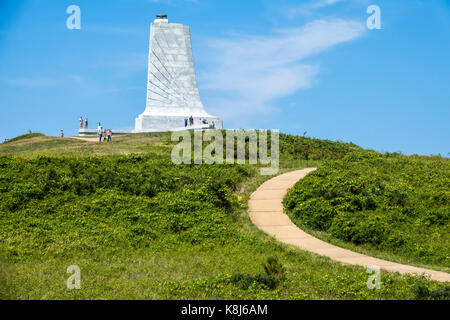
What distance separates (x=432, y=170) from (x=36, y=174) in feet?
45.1

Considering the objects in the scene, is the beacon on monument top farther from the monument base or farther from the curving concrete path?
the curving concrete path

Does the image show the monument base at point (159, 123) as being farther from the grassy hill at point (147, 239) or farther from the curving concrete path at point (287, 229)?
the curving concrete path at point (287, 229)

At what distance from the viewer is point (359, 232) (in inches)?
516

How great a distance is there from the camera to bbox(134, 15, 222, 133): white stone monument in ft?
129

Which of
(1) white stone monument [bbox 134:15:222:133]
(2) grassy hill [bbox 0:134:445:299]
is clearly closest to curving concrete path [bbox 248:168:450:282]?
(2) grassy hill [bbox 0:134:445:299]

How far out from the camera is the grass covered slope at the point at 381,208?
12.6m

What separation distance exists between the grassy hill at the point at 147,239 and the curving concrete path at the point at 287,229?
16.9 inches

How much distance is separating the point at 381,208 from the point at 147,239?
648 cm

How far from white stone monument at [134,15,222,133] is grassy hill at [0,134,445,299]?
1956cm

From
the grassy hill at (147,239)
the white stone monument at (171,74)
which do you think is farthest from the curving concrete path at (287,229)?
the white stone monument at (171,74)

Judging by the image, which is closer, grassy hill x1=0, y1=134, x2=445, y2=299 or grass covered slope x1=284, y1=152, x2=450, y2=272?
grassy hill x1=0, y1=134, x2=445, y2=299
